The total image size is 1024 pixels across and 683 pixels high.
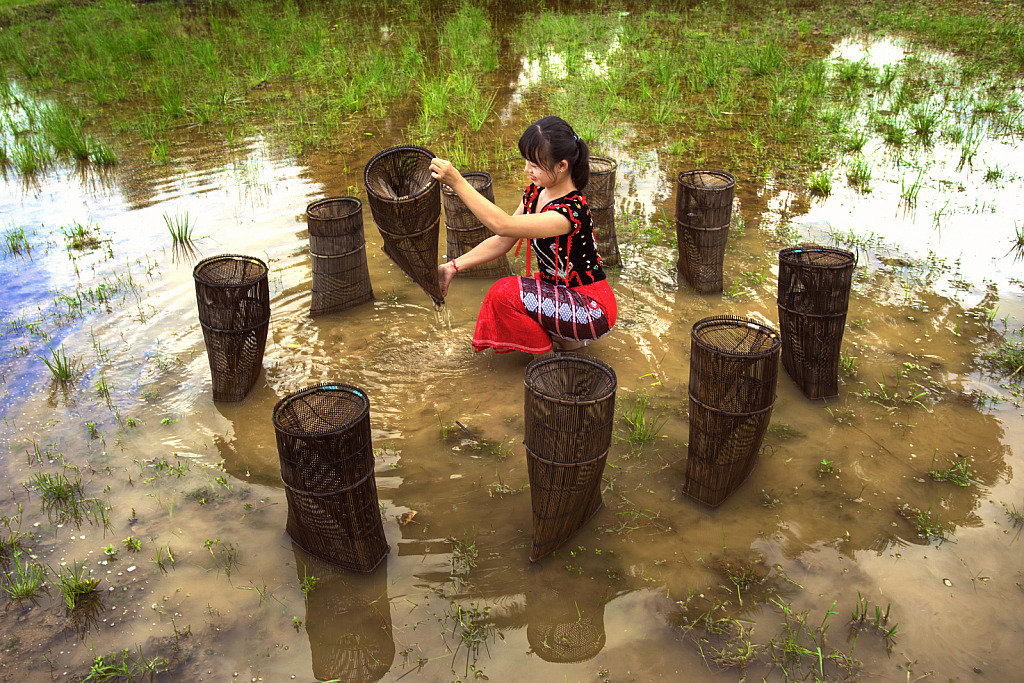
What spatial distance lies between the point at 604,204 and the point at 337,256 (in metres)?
1.88

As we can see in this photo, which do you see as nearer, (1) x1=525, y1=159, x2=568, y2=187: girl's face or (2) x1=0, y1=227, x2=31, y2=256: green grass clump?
(1) x1=525, y1=159, x2=568, y2=187: girl's face

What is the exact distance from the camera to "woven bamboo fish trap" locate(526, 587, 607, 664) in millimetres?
2566

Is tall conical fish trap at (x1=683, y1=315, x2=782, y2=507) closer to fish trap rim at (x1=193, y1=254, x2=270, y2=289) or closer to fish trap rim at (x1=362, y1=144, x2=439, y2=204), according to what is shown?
fish trap rim at (x1=362, y1=144, x2=439, y2=204)

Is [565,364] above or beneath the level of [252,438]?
above

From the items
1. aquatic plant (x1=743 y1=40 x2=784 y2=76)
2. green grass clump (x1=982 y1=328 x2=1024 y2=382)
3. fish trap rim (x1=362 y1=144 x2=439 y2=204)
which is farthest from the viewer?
aquatic plant (x1=743 y1=40 x2=784 y2=76)

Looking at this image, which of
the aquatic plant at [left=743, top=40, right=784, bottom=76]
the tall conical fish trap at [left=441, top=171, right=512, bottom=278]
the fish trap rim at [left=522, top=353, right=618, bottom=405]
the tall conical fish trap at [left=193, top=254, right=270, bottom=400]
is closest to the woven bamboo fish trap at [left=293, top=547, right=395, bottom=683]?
the fish trap rim at [left=522, top=353, right=618, bottom=405]

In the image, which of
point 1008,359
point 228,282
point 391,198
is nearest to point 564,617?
point 391,198

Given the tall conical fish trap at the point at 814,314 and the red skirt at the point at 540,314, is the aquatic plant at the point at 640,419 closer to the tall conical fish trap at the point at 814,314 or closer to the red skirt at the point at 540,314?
the red skirt at the point at 540,314

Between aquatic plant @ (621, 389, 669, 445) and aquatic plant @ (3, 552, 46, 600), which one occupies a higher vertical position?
Answer: aquatic plant @ (621, 389, 669, 445)

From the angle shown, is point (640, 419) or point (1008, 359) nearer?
point (640, 419)

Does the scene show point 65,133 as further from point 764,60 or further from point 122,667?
point 764,60

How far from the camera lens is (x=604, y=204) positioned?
5039 mm

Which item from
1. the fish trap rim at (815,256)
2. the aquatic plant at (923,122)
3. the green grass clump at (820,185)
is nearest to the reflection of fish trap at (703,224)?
the fish trap rim at (815,256)

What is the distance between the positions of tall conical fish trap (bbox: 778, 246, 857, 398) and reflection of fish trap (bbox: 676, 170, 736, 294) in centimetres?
80
